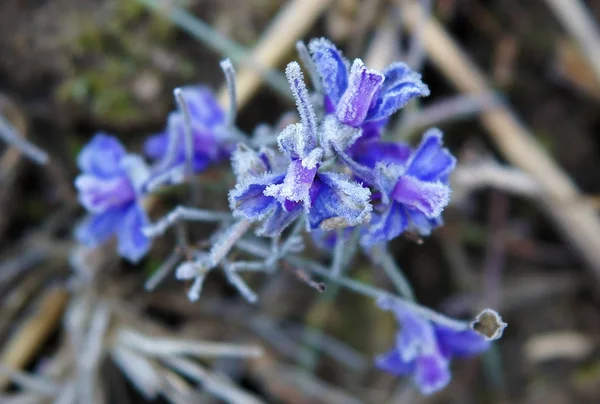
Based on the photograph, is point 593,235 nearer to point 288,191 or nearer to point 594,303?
point 594,303

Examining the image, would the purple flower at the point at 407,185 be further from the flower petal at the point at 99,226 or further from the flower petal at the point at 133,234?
the flower petal at the point at 99,226

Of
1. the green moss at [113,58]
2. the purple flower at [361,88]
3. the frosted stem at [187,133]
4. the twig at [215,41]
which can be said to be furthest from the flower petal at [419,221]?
the green moss at [113,58]

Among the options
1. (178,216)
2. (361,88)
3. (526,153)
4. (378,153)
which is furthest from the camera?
(526,153)

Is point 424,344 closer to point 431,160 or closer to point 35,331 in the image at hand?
point 431,160

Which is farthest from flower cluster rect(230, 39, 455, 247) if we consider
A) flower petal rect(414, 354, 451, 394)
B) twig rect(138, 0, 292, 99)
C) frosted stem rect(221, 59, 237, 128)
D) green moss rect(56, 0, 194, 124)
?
green moss rect(56, 0, 194, 124)

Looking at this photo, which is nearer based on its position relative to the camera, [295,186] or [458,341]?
[295,186]

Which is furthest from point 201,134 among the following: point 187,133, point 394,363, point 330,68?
point 394,363

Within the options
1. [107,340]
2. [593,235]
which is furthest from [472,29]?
[107,340]

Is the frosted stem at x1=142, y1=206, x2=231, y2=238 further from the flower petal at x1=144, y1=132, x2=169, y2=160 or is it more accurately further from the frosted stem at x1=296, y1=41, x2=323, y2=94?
the frosted stem at x1=296, y1=41, x2=323, y2=94
